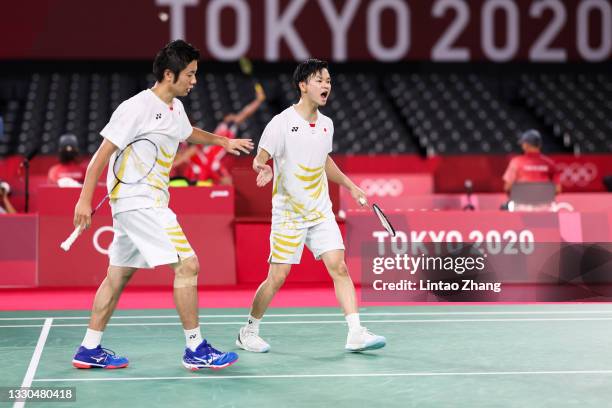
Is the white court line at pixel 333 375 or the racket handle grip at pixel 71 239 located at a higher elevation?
the racket handle grip at pixel 71 239

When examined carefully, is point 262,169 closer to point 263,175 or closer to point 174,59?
point 263,175

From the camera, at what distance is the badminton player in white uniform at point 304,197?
18.8 feet

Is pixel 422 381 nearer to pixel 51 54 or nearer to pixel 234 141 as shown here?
pixel 234 141

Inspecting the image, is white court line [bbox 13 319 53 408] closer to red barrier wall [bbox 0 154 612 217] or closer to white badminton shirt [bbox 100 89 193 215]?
white badminton shirt [bbox 100 89 193 215]

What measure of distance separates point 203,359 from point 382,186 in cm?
981

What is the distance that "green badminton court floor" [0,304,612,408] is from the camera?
4.57 metres

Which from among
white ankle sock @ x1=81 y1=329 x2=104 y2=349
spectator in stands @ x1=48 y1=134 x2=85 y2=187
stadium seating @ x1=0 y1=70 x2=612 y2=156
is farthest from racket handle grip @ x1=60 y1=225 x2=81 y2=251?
stadium seating @ x1=0 y1=70 x2=612 y2=156

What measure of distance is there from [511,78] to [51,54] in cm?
984

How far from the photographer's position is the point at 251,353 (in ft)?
18.9

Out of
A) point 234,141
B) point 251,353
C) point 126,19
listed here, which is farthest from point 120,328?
point 126,19

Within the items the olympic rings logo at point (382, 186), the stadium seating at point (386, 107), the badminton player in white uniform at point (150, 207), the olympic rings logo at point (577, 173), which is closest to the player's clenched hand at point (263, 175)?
the badminton player in white uniform at point (150, 207)

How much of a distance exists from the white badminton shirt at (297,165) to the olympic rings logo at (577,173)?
1118cm

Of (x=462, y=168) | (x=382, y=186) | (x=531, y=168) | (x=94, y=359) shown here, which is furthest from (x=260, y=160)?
(x=462, y=168)

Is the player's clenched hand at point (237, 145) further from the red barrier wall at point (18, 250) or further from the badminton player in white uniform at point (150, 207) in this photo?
the red barrier wall at point (18, 250)
